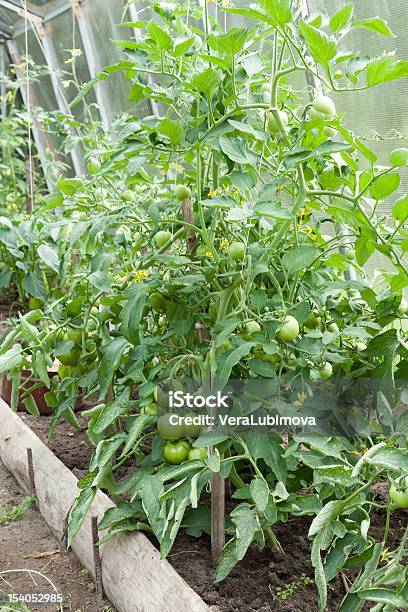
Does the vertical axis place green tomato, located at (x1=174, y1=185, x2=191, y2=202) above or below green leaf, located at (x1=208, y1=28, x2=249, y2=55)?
below

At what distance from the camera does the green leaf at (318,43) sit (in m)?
1.03

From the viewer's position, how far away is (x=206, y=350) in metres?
1.46

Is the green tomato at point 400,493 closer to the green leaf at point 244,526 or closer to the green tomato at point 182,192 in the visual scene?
Answer: the green leaf at point 244,526

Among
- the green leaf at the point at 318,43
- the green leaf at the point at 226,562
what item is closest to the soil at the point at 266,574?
the green leaf at the point at 226,562

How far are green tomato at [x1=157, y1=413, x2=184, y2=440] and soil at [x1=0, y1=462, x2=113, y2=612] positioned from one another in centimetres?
54

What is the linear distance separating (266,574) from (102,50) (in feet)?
13.2

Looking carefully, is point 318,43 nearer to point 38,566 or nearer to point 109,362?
point 109,362

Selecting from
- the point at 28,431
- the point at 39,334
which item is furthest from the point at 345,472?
the point at 28,431

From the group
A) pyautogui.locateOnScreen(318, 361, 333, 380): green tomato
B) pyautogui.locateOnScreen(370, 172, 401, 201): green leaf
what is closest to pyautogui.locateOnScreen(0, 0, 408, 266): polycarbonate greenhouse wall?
pyautogui.locateOnScreen(370, 172, 401, 201): green leaf

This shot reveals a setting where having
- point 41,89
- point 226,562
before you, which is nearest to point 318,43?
point 226,562

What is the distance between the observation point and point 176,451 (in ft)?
4.70

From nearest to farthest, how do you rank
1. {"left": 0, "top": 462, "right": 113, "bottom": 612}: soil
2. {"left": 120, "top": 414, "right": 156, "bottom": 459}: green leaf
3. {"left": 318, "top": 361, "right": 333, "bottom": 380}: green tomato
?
{"left": 120, "top": 414, "right": 156, "bottom": 459}: green leaf
{"left": 318, "top": 361, "right": 333, "bottom": 380}: green tomato
{"left": 0, "top": 462, "right": 113, "bottom": 612}: soil

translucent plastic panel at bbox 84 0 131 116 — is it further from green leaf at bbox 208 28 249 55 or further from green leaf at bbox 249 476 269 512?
green leaf at bbox 249 476 269 512

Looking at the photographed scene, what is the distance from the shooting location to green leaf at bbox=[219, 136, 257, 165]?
121 centimetres
